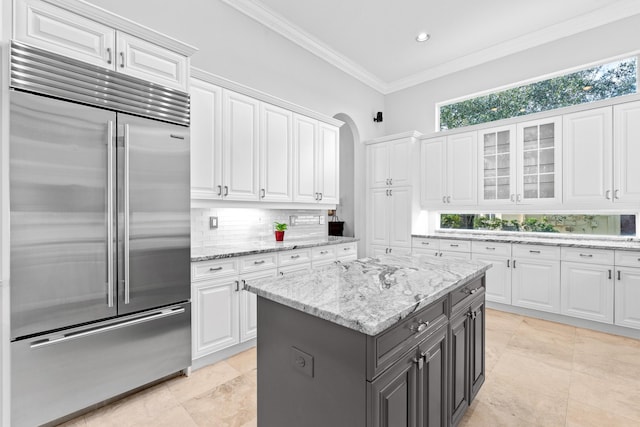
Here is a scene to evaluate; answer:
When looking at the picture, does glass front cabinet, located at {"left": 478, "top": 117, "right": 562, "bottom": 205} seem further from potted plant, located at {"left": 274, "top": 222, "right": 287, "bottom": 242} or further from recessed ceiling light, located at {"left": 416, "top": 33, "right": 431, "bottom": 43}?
potted plant, located at {"left": 274, "top": 222, "right": 287, "bottom": 242}

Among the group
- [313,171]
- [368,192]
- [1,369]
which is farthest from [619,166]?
[1,369]

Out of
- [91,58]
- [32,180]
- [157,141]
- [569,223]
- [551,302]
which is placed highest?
[91,58]

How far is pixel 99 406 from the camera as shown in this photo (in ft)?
6.46

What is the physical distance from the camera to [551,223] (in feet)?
13.2

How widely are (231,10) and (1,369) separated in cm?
355

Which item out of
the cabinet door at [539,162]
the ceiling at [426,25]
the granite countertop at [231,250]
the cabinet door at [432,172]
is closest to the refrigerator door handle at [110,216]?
the granite countertop at [231,250]

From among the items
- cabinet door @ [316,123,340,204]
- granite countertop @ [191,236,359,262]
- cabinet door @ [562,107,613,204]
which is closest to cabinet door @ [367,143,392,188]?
cabinet door @ [316,123,340,204]

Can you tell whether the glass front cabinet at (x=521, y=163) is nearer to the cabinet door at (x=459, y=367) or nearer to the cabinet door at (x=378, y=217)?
the cabinet door at (x=378, y=217)

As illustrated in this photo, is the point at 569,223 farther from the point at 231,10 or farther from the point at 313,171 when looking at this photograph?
the point at 231,10

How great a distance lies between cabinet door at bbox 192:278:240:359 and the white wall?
165 inches

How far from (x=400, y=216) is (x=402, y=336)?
3.66m

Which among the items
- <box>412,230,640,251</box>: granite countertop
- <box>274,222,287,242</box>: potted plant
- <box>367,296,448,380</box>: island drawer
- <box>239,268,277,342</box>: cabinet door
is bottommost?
<box>239,268,277,342</box>: cabinet door

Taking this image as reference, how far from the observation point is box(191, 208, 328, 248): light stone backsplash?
299 cm

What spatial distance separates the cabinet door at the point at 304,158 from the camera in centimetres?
355
